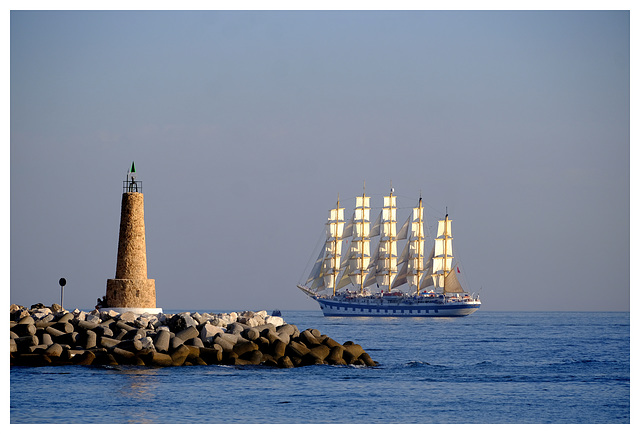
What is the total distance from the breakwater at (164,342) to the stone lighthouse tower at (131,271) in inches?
68.0

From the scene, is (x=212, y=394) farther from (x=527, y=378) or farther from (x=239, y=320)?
(x=527, y=378)

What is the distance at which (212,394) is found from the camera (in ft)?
85.8

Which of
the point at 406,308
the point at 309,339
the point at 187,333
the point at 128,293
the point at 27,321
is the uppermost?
the point at 128,293

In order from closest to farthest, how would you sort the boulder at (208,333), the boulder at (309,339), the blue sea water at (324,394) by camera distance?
the blue sea water at (324,394) < the boulder at (208,333) < the boulder at (309,339)

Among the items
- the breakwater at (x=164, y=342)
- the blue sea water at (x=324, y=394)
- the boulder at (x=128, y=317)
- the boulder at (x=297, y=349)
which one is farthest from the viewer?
the boulder at (x=128, y=317)

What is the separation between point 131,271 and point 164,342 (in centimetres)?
747

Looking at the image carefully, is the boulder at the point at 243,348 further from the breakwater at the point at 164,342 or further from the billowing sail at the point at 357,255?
the billowing sail at the point at 357,255

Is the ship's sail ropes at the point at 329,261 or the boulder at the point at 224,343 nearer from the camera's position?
the boulder at the point at 224,343

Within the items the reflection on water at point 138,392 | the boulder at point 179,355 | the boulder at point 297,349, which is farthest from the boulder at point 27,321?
the boulder at point 297,349

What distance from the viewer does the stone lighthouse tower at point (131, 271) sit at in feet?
126

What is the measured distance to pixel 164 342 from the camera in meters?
31.8

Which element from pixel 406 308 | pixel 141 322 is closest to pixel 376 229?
pixel 406 308

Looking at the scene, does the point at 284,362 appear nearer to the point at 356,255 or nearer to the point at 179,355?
the point at 179,355
